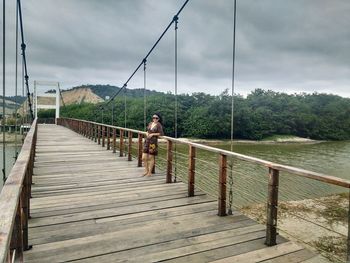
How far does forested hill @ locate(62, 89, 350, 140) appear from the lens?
4350 centimetres

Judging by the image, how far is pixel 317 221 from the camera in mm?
8539

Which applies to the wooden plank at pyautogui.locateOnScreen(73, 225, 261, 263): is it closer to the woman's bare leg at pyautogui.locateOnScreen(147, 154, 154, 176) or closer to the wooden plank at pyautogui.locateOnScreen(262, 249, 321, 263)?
the wooden plank at pyautogui.locateOnScreen(262, 249, 321, 263)

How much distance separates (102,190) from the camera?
4.32m

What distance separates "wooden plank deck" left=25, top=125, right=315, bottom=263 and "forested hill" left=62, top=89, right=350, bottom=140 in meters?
34.5

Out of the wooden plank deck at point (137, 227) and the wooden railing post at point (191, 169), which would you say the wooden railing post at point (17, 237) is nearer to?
the wooden plank deck at point (137, 227)

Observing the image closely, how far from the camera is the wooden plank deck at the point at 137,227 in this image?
2.35 meters

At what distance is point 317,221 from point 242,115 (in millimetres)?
39069

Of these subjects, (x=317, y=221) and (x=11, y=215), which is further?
(x=317, y=221)

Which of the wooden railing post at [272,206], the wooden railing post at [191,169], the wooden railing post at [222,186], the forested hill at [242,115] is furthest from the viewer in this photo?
the forested hill at [242,115]

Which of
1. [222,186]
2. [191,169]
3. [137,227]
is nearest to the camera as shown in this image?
[137,227]

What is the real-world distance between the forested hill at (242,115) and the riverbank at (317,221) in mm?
31288

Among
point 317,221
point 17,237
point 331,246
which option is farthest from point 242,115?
point 17,237

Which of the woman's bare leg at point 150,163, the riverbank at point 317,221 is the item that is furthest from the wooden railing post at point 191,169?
the riverbank at point 317,221

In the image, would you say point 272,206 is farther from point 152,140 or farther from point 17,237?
point 152,140
